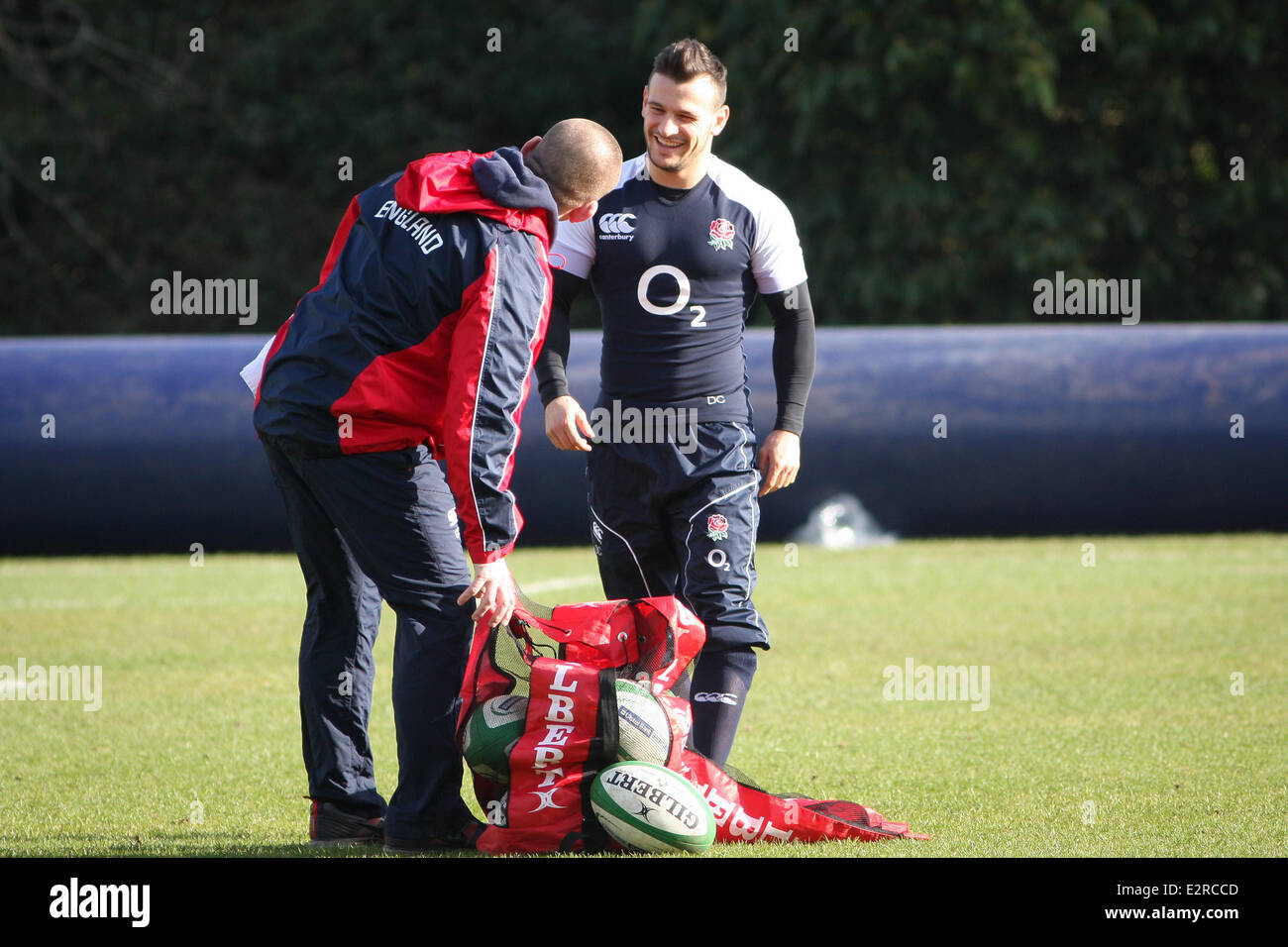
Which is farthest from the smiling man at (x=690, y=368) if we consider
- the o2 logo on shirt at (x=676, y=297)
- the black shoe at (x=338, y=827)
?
the black shoe at (x=338, y=827)

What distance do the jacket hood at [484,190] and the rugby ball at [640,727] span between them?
1.18 m

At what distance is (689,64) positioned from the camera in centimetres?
410

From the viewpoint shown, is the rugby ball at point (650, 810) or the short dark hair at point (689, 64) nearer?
the rugby ball at point (650, 810)

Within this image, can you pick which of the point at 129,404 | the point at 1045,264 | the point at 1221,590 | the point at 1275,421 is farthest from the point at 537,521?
the point at 1045,264

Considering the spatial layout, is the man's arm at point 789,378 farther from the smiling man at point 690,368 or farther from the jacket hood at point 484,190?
the jacket hood at point 484,190

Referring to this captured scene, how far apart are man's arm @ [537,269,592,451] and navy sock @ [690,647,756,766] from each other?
719mm

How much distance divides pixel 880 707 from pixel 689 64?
98.4 inches

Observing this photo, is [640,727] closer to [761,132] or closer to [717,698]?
[717,698]

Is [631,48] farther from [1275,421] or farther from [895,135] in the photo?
[1275,421]

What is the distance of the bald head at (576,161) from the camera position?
12.1ft

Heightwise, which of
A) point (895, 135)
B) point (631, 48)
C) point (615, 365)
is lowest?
point (615, 365)

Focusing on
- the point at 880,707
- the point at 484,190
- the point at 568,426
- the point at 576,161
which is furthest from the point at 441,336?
the point at 880,707
